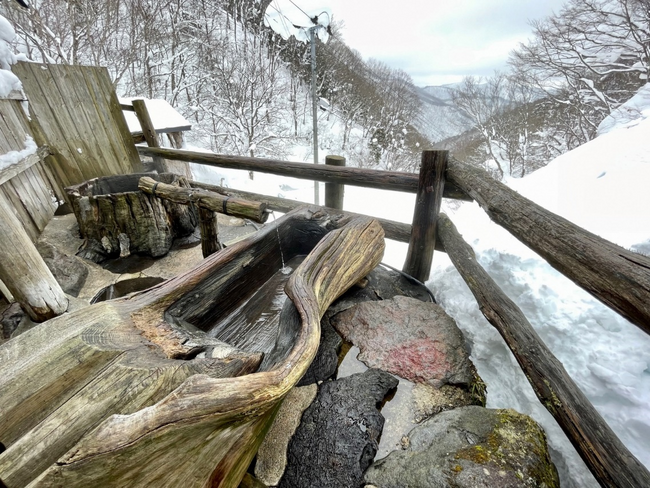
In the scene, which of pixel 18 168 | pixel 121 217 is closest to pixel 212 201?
pixel 121 217

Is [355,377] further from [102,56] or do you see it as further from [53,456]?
[102,56]

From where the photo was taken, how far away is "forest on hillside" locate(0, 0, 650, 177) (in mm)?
7770

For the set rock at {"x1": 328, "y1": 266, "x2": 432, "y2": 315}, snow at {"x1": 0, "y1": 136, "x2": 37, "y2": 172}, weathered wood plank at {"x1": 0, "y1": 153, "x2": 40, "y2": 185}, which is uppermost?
snow at {"x1": 0, "y1": 136, "x2": 37, "y2": 172}

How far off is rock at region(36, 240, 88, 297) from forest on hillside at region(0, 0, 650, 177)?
7979 mm

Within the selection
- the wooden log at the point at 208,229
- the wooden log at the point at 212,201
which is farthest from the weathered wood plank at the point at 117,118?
the wooden log at the point at 208,229

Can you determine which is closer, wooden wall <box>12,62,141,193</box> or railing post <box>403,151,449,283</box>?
railing post <box>403,151,449,283</box>

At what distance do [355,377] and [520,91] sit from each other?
15.8 m

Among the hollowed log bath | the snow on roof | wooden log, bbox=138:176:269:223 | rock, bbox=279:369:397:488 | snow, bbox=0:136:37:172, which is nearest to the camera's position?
the hollowed log bath

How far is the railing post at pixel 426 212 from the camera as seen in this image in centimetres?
226

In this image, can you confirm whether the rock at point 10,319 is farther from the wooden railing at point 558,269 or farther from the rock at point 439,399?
the wooden railing at point 558,269

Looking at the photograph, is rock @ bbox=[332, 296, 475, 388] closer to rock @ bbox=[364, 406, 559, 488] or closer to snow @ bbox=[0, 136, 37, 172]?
rock @ bbox=[364, 406, 559, 488]

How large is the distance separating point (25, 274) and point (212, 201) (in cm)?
123

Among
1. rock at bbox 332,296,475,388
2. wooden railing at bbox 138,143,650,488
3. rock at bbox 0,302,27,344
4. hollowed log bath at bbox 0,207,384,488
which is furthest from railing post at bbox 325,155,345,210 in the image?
rock at bbox 0,302,27,344

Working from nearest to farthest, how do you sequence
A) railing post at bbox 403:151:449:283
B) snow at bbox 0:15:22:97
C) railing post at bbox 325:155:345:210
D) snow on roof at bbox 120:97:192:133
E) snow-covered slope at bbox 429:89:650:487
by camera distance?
snow-covered slope at bbox 429:89:650:487, railing post at bbox 403:151:449:283, snow at bbox 0:15:22:97, railing post at bbox 325:155:345:210, snow on roof at bbox 120:97:192:133
